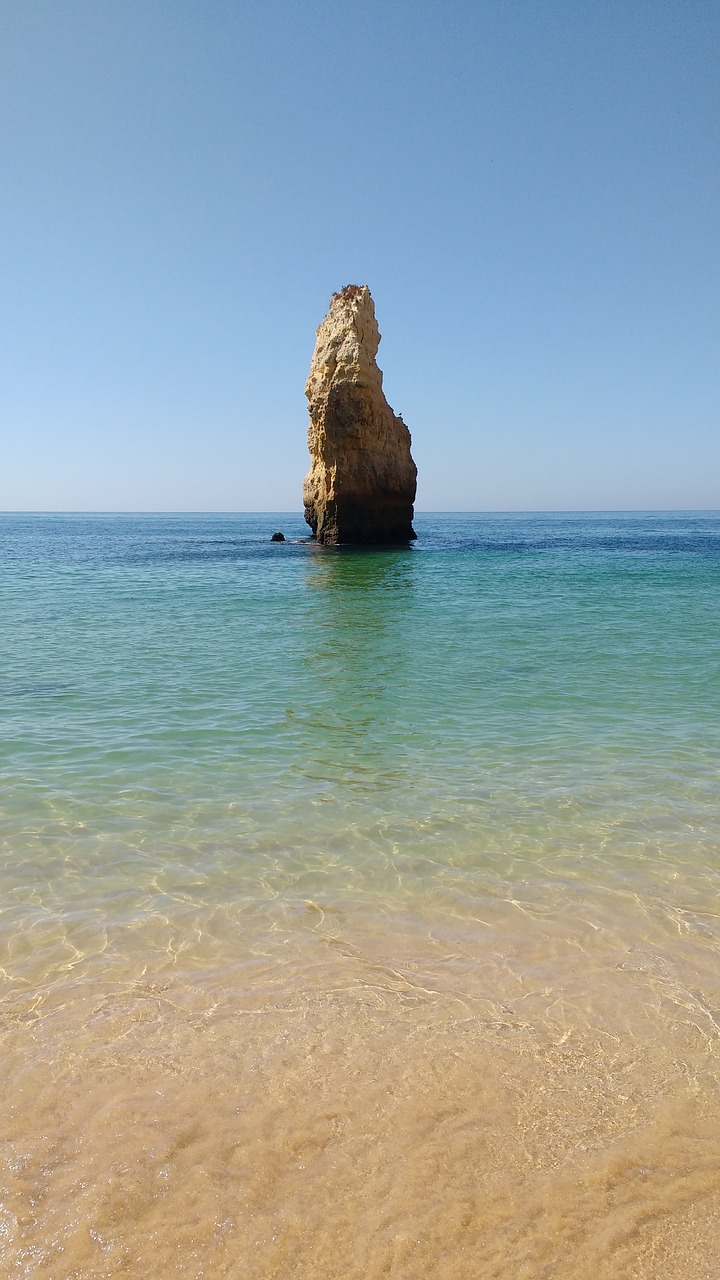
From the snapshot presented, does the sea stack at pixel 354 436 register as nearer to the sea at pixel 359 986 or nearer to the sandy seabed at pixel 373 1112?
the sea at pixel 359 986

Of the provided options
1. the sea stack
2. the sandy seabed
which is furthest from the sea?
the sea stack

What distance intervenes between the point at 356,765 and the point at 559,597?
15331mm

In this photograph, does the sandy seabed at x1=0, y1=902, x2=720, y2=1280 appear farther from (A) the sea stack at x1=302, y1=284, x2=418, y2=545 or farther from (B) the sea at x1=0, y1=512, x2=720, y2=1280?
(A) the sea stack at x1=302, y1=284, x2=418, y2=545

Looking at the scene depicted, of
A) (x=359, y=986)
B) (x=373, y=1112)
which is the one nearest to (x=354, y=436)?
(x=359, y=986)

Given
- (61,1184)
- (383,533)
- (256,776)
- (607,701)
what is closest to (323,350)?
(383,533)

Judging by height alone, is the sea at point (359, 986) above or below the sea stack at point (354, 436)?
below

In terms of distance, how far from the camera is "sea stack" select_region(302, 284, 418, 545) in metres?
32.6

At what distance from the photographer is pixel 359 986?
147 inches

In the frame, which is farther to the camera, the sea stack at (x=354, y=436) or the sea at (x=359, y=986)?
the sea stack at (x=354, y=436)

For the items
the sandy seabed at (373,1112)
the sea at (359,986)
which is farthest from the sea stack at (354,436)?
the sandy seabed at (373,1112)

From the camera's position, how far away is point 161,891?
4766 millimetres

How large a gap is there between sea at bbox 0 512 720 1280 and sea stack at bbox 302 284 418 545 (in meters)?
25.3

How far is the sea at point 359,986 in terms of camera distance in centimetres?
Result: 240

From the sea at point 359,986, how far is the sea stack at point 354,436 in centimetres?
2531
